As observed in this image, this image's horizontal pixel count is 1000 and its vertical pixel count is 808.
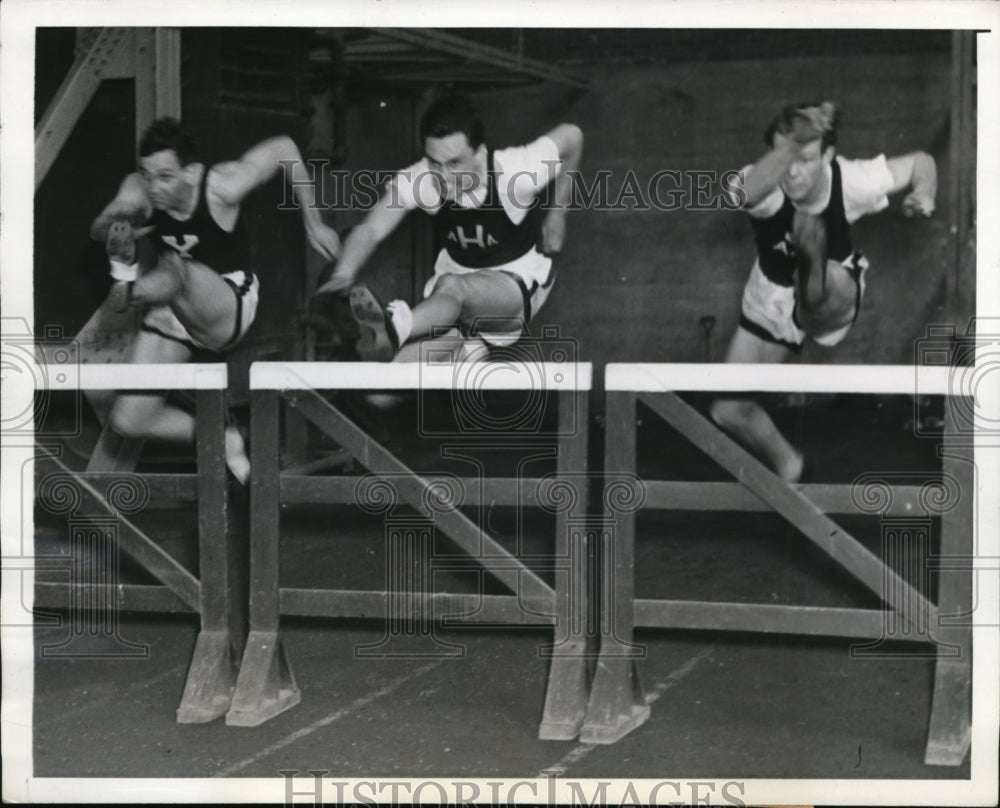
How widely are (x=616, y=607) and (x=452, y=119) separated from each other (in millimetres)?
1366

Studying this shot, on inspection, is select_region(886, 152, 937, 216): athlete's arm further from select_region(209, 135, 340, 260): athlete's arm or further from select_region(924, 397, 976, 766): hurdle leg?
select_region(209, 135, 340, 260): athlete's arm

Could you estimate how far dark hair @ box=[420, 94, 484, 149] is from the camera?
14.0ft

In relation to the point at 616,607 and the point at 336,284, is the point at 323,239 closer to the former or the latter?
the point at 336,284

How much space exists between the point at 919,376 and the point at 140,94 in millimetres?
2170

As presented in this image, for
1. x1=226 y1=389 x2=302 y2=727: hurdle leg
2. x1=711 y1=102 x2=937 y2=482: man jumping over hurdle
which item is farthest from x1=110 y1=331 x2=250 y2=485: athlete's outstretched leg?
x1=711 y1=102 x2=937 y2=482: man jumping over hurdle

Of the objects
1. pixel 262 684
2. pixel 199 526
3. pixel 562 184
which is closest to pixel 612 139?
pixel 562 184

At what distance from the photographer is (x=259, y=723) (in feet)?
14.4

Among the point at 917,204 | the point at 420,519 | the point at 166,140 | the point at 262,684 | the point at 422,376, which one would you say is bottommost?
the point at 262,684

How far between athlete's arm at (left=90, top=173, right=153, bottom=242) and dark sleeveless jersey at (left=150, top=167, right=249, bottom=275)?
0.15ft

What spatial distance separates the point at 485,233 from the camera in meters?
4.38

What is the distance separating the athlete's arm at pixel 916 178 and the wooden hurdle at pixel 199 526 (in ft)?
6.15

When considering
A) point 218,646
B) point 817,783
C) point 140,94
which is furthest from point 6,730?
point 817,783

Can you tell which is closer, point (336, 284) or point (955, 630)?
point (955, 630)

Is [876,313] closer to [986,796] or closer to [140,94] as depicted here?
[986,796]
